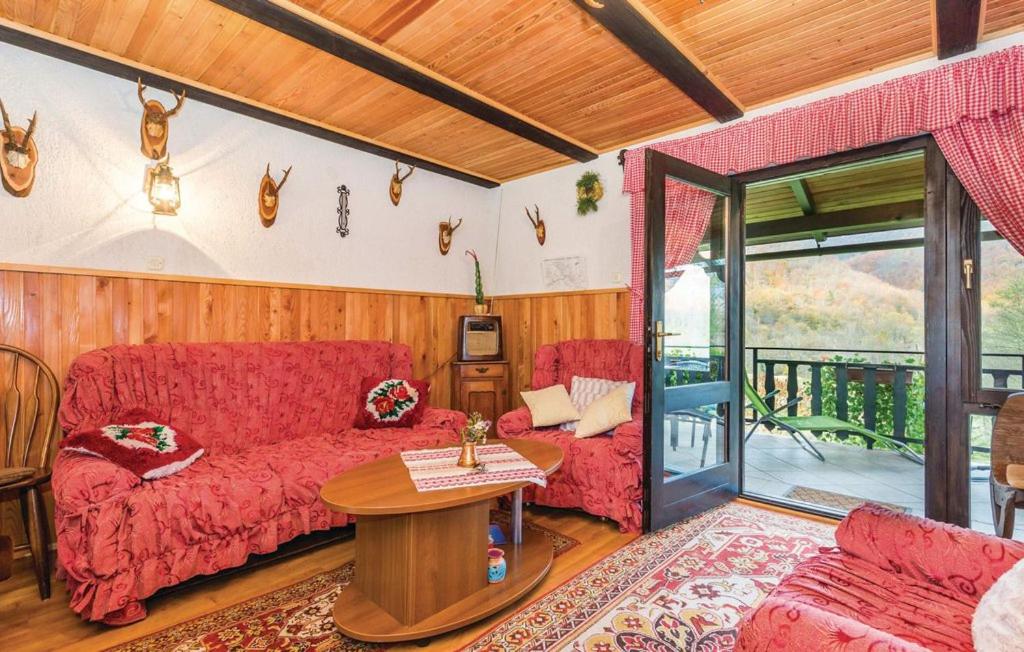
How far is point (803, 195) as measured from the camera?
462cm

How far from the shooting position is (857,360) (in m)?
5.81

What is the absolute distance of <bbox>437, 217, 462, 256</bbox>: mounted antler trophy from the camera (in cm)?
421

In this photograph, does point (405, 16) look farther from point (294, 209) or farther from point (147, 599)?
point (147, 599)

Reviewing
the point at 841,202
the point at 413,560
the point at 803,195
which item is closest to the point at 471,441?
the point at 413,560

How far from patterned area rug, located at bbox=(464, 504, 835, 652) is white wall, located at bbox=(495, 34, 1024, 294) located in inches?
71.4

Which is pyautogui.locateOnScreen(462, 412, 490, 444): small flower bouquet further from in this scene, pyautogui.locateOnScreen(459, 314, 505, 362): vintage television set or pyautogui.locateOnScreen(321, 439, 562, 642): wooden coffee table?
pyautogui.locateOnScreen(459, 314, 505, 362): vintage television set

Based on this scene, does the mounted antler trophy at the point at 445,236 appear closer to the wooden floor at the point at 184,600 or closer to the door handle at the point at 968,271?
the wooden floor at the point at 184,600

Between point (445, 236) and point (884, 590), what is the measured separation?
3623 mm

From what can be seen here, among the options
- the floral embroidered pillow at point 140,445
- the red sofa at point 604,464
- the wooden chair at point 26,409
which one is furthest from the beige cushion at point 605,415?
the wooden chair at point 26,409

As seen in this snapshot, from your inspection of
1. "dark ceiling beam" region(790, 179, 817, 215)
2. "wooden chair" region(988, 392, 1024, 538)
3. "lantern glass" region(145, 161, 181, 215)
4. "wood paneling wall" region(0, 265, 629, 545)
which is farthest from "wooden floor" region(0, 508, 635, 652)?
"dark ceiling beam" region(790, 179, 817, 215)

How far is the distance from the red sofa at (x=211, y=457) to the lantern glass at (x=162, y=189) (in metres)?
0.76

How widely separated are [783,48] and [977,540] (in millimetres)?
2195

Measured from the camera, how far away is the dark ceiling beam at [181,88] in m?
2.30

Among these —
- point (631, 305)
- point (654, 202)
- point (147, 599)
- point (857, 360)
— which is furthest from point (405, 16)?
point (857, 360)
